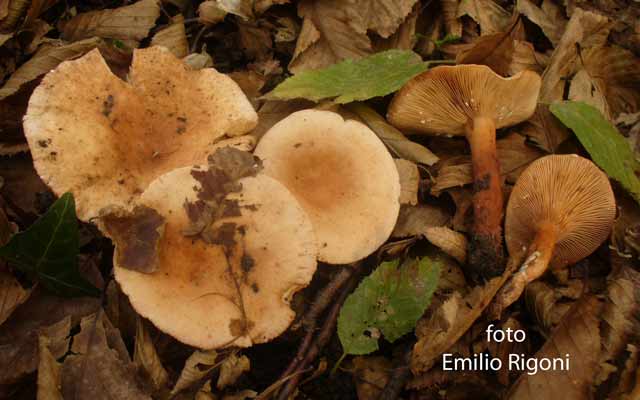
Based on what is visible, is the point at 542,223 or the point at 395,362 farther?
the point at 542,223

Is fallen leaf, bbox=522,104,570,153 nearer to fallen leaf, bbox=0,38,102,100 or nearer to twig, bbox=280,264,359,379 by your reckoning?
twig, bbox=280,264,359,379

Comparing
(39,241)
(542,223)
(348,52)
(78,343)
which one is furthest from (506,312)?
(39,241)

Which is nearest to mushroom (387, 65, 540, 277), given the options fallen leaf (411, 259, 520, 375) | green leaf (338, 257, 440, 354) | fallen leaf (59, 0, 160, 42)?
fallen leaf (411, 259, 520, 375)

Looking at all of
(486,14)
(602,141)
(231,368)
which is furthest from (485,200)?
(231,368)

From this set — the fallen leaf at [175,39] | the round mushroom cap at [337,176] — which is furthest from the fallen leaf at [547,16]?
the fallen leaf at [175,39]

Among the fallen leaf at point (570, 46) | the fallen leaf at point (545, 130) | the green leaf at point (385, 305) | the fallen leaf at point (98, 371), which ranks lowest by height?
the fallen leaf at point (98, 371)

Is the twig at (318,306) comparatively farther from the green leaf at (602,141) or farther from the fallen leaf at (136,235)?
the green leaf at (602,141)

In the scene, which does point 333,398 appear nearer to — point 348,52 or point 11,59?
point 348,52
